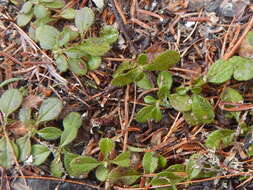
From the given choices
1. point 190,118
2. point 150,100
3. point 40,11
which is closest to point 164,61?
point 150,100

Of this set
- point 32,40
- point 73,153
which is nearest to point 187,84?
point 73,153

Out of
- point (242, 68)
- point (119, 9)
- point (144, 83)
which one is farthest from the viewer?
point (119, 9)

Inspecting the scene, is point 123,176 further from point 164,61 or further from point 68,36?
point 68,36

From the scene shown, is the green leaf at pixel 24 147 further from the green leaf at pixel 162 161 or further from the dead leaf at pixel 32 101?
the green leaf at pixel 162 161

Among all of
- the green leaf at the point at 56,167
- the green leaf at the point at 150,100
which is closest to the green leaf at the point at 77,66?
the green leaf at the point at 150,100

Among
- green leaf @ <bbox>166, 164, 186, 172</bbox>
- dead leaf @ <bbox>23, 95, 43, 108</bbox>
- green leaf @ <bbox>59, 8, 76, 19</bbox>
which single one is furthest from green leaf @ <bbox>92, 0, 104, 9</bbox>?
green leaf @ <bbox>166, 164, 186, 172</bbox>
